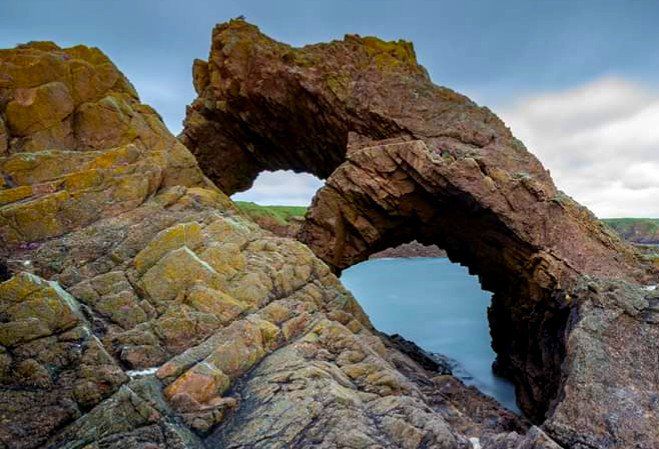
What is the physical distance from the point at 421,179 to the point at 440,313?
28.9 meters

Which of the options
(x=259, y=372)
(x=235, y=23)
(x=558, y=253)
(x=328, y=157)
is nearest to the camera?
(x=259, y=372)

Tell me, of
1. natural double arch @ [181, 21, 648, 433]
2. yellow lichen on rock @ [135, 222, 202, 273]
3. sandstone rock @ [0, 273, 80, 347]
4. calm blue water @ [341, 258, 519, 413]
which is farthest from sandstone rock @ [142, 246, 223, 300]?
calm blue water @ [341, 258, 519, 413]

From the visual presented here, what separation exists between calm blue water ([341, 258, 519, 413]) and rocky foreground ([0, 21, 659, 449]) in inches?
155

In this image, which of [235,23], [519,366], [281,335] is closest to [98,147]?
[281,335]

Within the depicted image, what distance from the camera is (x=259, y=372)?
28.7 ft

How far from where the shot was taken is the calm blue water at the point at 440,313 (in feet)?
81.0

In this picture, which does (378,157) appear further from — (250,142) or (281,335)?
(250,142)

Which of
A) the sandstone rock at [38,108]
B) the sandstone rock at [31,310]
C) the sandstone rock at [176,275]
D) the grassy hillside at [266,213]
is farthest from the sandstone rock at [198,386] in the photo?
the grassy hillside at [266,213]

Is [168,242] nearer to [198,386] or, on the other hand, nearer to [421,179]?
[198,386]

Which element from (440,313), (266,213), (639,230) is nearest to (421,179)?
(440,313)

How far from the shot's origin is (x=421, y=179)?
57.4 feet

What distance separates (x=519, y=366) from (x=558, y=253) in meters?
7.64

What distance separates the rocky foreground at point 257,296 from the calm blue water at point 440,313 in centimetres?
393

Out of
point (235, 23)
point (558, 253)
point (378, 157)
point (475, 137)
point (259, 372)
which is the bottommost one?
point (259, 372)
